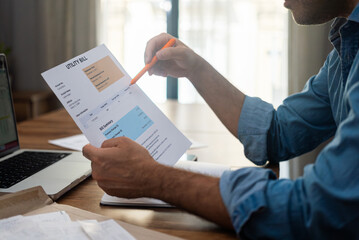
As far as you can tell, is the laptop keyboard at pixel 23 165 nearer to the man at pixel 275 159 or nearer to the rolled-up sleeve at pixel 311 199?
the man at pixel 275 159

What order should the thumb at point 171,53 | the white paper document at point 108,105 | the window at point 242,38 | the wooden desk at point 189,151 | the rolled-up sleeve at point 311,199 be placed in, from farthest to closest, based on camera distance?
1. the window at point 242,38
2. the thumb at point 171,53
3. the white paper document at point 108,105
4. the wooden desk at point 189,151
5. the rolled-up sleeve at point 311,199

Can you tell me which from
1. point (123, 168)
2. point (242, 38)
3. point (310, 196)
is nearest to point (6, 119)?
point (123, 168)

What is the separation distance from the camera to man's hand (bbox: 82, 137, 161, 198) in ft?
2.22

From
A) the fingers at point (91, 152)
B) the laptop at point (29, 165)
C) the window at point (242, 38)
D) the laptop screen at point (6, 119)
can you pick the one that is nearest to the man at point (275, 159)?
the fingers at point (91, 152)

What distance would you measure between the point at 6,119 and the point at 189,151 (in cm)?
52

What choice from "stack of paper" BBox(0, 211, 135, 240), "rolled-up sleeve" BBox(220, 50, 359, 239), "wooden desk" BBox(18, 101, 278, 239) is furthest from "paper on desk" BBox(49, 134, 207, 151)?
"rolled-up sleeve" BBox(220, 50, 359, 239)

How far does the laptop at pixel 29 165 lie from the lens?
0.79m

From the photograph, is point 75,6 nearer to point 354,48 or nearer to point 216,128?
point 216,128

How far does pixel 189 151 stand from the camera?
Answer: 117 cm

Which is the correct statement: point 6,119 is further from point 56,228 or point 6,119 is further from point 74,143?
point 56,228

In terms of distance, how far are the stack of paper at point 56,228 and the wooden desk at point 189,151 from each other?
6 cm

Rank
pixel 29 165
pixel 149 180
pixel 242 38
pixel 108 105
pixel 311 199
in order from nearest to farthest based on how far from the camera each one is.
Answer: pixel 311 199 < pixel 149 180 < pixel 108 105 < pixel 29 165 < pixel 242 38

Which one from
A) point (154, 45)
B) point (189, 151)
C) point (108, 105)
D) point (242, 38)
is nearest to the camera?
point (108, 105)

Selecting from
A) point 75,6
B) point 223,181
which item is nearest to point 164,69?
point 223,181
